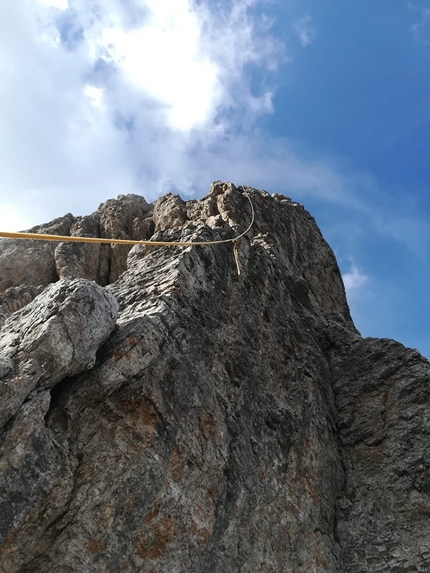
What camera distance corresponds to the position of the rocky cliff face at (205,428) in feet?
31.1

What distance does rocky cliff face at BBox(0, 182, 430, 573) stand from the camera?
948cm

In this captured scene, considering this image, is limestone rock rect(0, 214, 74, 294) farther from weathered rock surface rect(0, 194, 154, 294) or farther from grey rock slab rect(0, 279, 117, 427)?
grey rock slab rect(0, 279, 117, 427)

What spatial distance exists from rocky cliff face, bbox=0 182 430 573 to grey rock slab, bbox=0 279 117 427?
0.03 metres

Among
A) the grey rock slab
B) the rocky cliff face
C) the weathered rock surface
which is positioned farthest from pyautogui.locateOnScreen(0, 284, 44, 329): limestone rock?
the grey rock slab

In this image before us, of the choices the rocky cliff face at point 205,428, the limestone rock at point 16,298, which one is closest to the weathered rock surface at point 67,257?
the limestone rock at point 16,298

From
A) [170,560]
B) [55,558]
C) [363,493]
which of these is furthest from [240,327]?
[55,558]

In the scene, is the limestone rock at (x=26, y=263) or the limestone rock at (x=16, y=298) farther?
the limestone rock at (x=26, y=263)

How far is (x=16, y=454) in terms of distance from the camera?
899 centimetres

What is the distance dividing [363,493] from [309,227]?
19342 mm

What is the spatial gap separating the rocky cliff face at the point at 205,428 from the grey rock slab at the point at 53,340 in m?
0.03

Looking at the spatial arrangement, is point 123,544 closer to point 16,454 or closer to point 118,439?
point 118,439

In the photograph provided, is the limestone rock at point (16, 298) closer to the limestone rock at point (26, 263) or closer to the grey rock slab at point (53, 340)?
the limestone rock at point (26, 263)

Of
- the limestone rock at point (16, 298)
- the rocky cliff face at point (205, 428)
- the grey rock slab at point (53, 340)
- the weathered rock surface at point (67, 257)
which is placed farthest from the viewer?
the weathered rock surface at point (67, 257)

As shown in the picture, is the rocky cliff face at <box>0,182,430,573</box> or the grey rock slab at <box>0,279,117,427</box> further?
the grey rock slab at <box>0,279,117,427</box>
